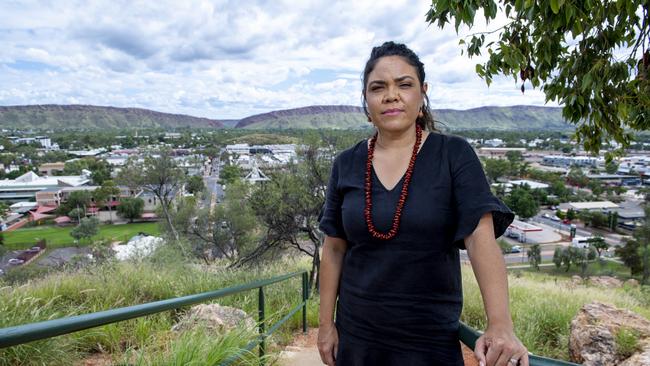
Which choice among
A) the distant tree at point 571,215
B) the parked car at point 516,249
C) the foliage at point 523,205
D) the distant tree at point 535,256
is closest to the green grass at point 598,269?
the distant tree at point 535,256

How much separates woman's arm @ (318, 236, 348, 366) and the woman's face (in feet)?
1.39

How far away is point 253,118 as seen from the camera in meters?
194

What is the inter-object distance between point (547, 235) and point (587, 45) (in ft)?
115

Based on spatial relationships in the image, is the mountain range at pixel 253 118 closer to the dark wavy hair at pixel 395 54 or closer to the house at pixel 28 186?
the house at pixel 28 186

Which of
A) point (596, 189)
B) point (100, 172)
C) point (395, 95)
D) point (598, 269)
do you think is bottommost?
point (598, 269)

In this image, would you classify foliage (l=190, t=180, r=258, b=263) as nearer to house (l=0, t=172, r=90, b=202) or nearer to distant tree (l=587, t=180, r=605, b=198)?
house (l=0, t=172, r=90, b=202)

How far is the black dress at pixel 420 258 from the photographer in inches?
43.4

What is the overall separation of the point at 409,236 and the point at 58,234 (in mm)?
36093

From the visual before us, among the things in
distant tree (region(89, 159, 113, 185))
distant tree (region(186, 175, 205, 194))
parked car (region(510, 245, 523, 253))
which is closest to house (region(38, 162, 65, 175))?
distant tree (region(89, 159, 113, 185))

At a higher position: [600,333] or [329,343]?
[329,343]

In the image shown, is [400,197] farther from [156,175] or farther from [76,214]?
[76,214]

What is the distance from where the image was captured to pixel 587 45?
8.28 ft

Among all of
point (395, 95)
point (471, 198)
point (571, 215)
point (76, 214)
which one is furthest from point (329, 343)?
point (571, 215)

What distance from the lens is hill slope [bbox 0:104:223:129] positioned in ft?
506
